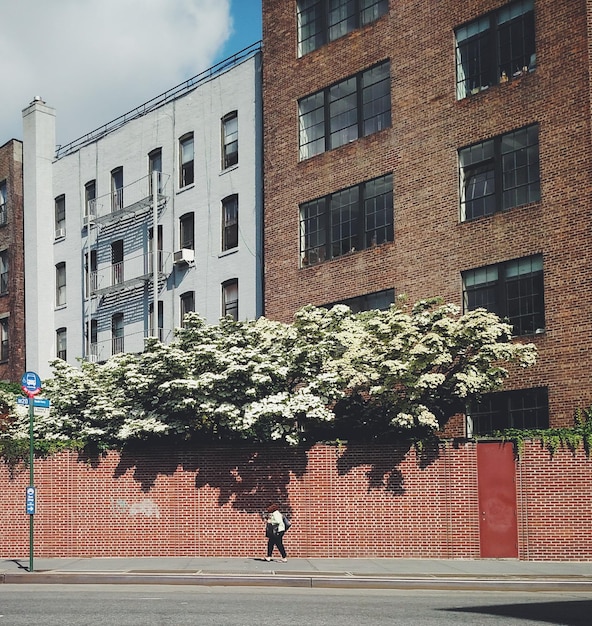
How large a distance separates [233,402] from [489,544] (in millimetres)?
7583

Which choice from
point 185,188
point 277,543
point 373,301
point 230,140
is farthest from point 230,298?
point 277,543

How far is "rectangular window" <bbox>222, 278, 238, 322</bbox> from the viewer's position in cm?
3684

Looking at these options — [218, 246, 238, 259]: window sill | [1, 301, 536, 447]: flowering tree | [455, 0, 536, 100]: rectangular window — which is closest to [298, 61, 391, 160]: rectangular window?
[455, 0, 536, 100]: rectangular window

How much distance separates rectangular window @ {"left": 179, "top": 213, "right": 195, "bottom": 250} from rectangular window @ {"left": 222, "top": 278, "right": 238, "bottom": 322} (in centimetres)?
273

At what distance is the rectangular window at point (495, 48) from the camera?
2825 centimetres

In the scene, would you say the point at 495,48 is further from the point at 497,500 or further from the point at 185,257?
the point at 185,257

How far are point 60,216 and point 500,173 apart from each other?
25.0 m

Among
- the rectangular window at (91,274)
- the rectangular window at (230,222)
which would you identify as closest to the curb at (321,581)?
the rectangular window at (230,222)

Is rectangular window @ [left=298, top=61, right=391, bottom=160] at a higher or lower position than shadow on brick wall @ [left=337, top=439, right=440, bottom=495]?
higher

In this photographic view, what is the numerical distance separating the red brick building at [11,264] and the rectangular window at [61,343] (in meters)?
2.05

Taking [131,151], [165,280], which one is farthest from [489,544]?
[131,151]

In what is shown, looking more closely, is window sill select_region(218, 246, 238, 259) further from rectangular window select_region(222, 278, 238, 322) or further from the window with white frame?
the window with white frame

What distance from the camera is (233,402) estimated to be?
26.1 m

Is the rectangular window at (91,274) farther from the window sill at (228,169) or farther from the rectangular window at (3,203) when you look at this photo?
the window sill at (228,169)
